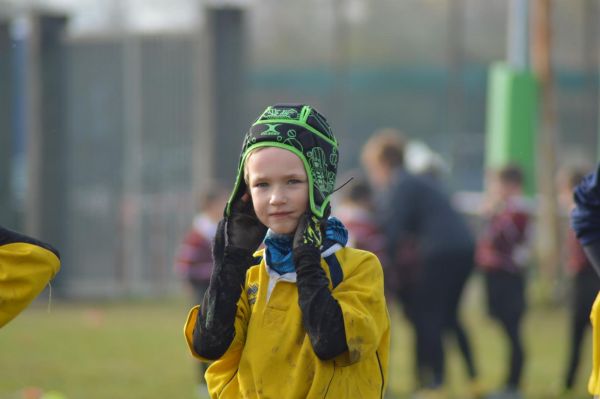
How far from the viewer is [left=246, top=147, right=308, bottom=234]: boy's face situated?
3793mm

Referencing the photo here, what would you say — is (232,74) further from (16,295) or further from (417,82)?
(16,295)

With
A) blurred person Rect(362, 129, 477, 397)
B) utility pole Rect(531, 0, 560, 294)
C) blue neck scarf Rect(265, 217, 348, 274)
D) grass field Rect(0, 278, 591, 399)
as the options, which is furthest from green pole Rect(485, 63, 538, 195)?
blue neck scarf Rect(265, 217, 348, 274)

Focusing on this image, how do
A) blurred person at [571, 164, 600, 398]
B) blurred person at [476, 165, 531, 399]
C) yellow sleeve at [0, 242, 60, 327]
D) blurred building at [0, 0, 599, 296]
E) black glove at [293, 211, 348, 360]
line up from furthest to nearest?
blurred building at [0, 0, 599, 296]
blurred person at [476, 165, 531, 399]
blurred person at [571, 164, 600, 398]
yellow sleeve at [0, 242, 60, 327]
black glove at [293, 211, 348, 360]

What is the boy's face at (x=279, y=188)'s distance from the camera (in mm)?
3793

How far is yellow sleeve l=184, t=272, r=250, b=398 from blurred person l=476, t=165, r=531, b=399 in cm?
591

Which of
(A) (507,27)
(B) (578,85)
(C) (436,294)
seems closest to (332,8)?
(A) (507,27)

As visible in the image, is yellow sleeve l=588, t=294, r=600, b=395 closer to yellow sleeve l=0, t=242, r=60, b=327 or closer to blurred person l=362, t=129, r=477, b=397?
yellow sleeve l=0, t=242, r=60, b=327

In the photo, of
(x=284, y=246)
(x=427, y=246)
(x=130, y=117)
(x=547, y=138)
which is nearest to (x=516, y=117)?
(x=547, y=138)

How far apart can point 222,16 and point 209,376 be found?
42.4 ft

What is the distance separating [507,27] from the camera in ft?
69.0

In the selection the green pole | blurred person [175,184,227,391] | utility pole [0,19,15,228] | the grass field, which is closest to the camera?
blurred person [175,184,227,391]

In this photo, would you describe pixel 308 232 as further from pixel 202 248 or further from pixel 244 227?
pixel 202 248

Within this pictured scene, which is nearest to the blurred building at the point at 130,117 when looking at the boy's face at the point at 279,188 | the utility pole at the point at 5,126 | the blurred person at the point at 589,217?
the utility pole at the point at 5,126

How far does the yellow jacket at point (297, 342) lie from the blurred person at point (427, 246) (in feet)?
18.1
